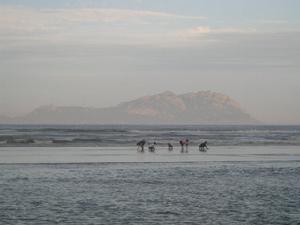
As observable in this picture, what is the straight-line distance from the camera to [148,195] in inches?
875

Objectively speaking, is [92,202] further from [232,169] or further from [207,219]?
[232,169]

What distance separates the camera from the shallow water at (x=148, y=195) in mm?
17719

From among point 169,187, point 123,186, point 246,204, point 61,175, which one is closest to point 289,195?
point 246,204

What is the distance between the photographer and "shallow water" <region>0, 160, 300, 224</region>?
58.1ft

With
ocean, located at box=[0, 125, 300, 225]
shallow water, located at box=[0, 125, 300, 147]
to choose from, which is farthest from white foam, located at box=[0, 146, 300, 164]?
shallow water, located at box=[0, 125, 300, 147]

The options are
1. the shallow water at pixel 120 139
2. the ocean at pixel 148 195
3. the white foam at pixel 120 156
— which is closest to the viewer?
the ocean at pixel 148 195

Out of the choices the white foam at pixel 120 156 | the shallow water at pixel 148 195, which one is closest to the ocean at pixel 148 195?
the shallow water at pixel 148 195

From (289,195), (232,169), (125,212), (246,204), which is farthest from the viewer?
(232,169)

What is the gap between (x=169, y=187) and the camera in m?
24.8

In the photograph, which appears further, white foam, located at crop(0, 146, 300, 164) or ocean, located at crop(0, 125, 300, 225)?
white foam, located at crop(0, 146, 300, 164)

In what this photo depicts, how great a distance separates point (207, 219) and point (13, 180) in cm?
1188

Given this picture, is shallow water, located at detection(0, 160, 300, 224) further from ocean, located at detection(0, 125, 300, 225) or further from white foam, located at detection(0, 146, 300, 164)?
white foam, located at detection(0, 146, 300, 164)

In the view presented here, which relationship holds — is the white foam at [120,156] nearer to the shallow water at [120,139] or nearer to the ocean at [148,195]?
the ocean at [148,195]

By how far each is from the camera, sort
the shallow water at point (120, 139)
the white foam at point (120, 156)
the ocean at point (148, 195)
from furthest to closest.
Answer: the shallow water at point (120, 139), the white foam at point (120, 156), the ocean at point (148, 195)
